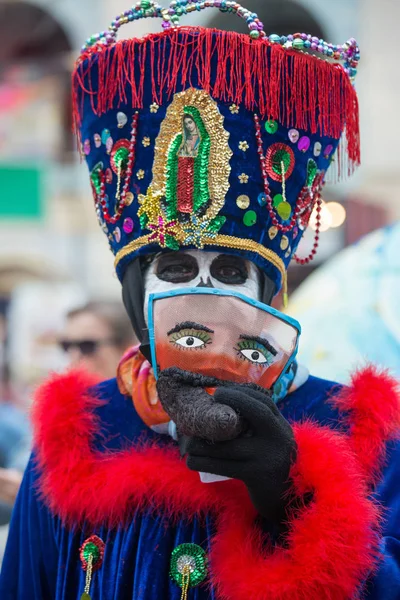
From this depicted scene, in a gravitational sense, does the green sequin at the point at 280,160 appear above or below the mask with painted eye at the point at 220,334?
above

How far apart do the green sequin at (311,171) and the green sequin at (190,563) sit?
0.83 meters

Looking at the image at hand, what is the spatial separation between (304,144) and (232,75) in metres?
0.22

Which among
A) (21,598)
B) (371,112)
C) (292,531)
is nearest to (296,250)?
(292,531)

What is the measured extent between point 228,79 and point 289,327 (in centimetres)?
55

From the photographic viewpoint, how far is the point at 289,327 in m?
1.58

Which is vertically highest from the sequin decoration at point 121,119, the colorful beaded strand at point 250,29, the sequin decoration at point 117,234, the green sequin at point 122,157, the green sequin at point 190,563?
the colorful beaded strand at point 250,29

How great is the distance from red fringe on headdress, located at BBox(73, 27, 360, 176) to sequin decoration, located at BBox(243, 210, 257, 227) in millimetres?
204

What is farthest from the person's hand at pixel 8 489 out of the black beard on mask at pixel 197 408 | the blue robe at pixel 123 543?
the black beard on mask at pixel 197 408

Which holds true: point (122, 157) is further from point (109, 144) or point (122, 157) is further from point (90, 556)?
point (90, 556)

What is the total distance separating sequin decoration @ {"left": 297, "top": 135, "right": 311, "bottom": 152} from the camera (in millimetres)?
1798

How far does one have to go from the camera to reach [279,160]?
1.79m

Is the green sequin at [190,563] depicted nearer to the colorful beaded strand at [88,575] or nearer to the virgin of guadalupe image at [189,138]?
the colorful beaded strand at [88,575]

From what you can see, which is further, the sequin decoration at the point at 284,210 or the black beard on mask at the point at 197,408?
the sequin decoration at the point at 284,210

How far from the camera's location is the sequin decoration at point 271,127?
1762 mm
